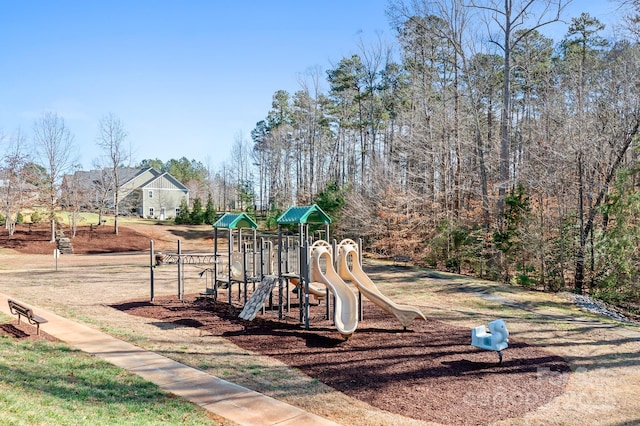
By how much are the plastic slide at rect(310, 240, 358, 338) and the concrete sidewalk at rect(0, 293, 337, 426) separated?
2.98 m

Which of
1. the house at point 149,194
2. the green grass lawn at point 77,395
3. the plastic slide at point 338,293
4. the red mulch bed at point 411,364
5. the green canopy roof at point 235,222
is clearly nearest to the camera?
the green grass lawn at point 77,395

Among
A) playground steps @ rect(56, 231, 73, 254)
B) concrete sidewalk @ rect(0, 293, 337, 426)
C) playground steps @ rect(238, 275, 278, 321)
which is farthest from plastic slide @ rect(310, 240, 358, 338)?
playground steps @ rect(56, 231, 73, 254)

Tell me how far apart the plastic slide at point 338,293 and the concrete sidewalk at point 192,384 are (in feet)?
9.79

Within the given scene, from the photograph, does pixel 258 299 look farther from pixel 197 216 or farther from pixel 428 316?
pixel 197 216

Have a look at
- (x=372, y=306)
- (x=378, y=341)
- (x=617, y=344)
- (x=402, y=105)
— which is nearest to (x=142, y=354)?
(x=378, y=341)

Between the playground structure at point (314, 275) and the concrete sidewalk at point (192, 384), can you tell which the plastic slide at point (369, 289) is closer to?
the playground structure at point (314, 275)

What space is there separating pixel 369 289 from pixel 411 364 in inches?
112

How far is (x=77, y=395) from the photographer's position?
558 centimetres

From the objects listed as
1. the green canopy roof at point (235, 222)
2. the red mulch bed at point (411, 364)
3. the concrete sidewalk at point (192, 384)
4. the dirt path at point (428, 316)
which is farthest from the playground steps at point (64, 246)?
the concrete sidewalk at point (192, 384)

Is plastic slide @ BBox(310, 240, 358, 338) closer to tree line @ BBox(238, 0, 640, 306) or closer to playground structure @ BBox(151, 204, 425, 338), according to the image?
playground structure @ BBox(151, 204, 425, 338)

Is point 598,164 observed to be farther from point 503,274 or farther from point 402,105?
point 402,105

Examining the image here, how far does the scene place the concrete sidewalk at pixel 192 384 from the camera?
5332 millimetres

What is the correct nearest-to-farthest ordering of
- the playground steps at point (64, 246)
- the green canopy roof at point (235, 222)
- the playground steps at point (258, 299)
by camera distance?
the playground steps at point (258, 299), the green canopy roof at point (235, 222), the playground steps at point (64, 246)

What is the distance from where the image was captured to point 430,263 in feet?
72.6
